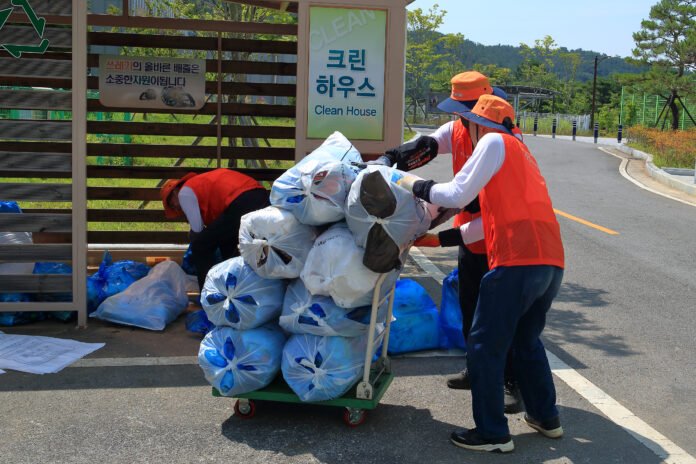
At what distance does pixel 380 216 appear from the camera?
4.21 meters

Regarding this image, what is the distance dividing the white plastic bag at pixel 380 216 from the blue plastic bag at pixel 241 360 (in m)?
0.77

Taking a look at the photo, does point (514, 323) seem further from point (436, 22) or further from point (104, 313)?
point (436, 22)

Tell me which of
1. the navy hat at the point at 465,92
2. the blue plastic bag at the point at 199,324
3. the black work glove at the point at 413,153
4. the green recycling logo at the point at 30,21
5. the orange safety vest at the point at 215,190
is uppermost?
the green recycling logo at the point at 30,21

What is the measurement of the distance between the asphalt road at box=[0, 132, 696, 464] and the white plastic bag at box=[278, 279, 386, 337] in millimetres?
560

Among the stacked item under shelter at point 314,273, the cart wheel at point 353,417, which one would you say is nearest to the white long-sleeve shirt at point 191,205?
the stacked item under shelter at point 314,273

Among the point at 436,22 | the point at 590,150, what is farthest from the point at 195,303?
the point at 436,22

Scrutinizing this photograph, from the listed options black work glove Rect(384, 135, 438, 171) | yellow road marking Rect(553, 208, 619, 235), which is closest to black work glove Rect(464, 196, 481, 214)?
black work glove Rect(384, 135, 438, 171)

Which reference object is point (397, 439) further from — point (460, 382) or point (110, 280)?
point (110, 280)

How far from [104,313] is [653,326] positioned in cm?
456

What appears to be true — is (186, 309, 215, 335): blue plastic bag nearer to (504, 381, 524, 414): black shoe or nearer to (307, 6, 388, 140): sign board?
(307, 6, 388, 140): sign board

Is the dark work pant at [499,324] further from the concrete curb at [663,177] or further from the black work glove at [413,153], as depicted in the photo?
the concrete curb at [663,177]

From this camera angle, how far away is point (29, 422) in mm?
4523

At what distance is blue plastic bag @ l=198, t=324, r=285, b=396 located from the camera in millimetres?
4414

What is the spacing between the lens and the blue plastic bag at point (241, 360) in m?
4.41
